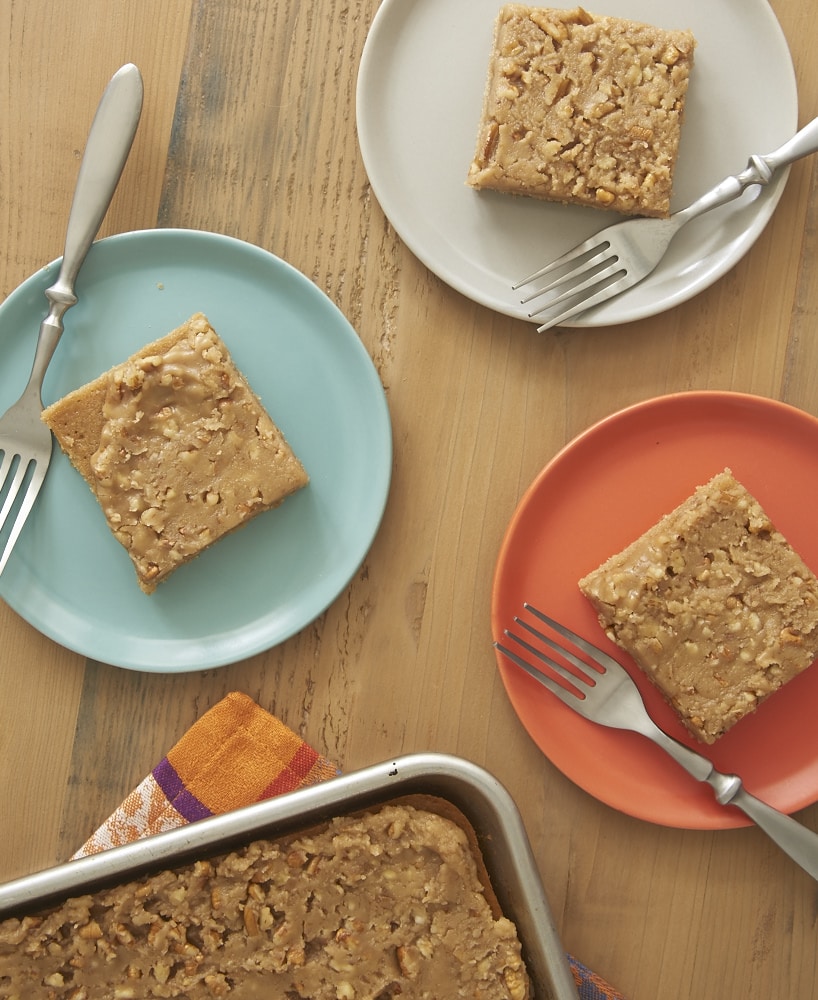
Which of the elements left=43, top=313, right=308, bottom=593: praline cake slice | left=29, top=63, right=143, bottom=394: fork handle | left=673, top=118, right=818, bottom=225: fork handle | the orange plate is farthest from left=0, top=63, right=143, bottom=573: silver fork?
left=673, top=118, right=818, bottom=225: fork handle

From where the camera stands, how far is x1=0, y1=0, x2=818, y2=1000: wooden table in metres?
2.07

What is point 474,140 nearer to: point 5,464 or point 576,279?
point 576,279

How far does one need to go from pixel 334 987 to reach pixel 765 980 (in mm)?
1106

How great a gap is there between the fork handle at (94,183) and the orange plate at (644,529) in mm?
1197

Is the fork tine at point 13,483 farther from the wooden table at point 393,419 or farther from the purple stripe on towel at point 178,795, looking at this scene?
the purple stripe on towel at point 178,795

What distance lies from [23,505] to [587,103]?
1.64 m

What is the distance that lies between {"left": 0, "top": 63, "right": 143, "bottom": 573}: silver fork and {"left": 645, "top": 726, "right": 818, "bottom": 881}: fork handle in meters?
1.65

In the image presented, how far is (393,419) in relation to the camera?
2.10m

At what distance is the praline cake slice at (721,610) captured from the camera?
1908mm

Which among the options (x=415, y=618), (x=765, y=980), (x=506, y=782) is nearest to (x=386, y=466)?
(x=415, y=618)

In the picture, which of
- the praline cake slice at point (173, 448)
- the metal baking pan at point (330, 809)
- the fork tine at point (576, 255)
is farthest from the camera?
the fork tine at point (576, 255)

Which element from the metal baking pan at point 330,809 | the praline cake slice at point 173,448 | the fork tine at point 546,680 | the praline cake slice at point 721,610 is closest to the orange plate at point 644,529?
the fork tine at point 546,680

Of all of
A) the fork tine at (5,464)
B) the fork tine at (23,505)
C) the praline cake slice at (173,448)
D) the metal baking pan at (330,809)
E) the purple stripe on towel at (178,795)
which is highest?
the praline cake slice at (173,448)

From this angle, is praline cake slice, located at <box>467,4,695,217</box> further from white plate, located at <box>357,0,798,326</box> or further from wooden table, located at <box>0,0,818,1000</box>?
wooden table, located at <box>0,0,818,1000</box>
